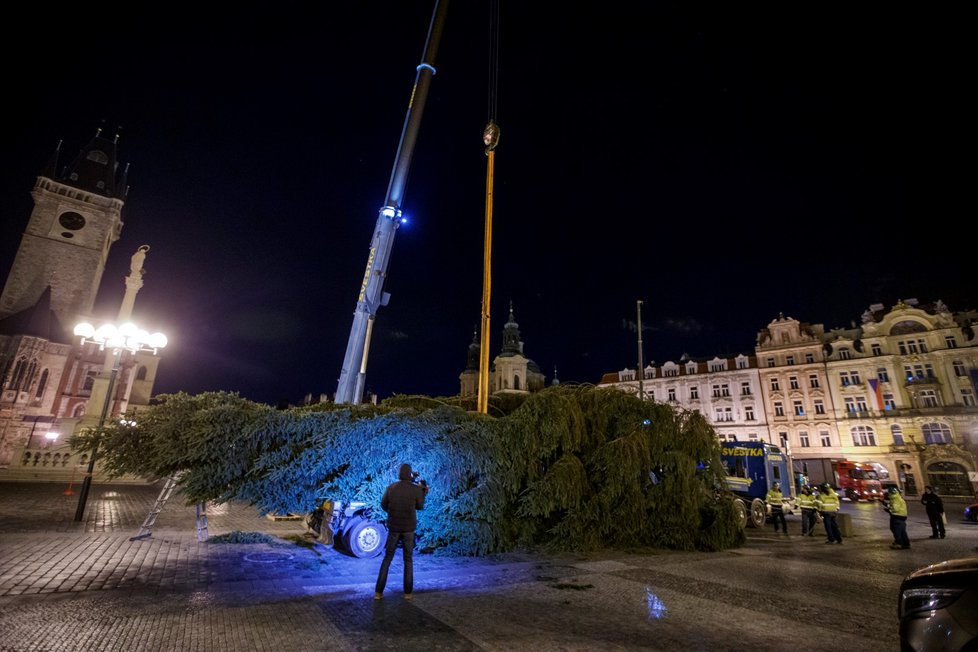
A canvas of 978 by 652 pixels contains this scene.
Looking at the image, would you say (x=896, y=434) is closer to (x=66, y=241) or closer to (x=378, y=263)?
(x=378, y=263)

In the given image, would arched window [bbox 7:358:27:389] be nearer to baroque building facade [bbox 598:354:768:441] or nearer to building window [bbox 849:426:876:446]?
baroque building facade [bbox 598:354:768:441]

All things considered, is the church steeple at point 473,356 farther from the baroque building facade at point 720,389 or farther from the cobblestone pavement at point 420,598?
the cobblestone pavement at point 420,598

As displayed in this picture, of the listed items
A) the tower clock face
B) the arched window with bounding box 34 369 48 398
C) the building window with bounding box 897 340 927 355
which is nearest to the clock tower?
the tower clock face

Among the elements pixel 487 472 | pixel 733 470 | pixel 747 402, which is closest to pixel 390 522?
pixel 487 472

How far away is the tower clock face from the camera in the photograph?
2089 inches

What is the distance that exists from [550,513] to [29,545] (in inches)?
449

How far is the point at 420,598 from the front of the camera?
267 inches

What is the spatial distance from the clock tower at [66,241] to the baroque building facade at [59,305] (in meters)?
0.08

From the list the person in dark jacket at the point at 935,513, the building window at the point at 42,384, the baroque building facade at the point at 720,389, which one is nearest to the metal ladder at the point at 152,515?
the person in dark jacket at the point at 935,513

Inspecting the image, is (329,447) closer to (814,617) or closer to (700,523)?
(814,617)

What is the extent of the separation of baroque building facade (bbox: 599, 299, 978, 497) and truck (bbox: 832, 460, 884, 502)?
21.9ft

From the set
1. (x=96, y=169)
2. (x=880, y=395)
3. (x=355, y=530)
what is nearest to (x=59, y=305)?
(x=96, y=169)

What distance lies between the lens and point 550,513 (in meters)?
11.4

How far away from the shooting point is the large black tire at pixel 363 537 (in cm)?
979
